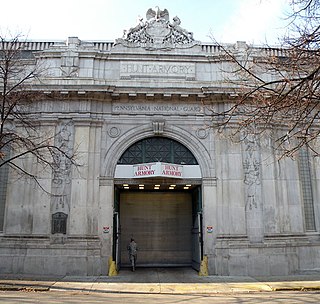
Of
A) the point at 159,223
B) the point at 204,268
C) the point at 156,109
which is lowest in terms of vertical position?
the point at 204,268

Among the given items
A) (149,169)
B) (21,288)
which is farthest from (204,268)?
(21,288)

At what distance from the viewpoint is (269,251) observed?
18281mm

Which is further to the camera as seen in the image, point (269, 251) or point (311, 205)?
point (311, 205)

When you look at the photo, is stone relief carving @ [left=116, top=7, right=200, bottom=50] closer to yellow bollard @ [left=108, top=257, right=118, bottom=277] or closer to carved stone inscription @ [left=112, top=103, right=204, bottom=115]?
carved stone inscription @ [left=112, top=103, right=204, bottom=115]

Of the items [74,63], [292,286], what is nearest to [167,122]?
[74,63]

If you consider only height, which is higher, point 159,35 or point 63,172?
point 159,35

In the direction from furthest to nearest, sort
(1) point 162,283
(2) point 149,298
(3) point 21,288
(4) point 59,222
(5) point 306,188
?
(5) point 306,188 → (4) point 59,222 → (1) point 162,283 → (3) point 21,288 → (2) point 149,298

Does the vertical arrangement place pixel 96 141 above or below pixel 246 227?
above

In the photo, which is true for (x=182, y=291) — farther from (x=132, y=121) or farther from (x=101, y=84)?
(x=101, y=84)

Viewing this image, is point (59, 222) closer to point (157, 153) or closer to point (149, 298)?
point (157, 153)

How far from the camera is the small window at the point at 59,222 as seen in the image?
18078mm

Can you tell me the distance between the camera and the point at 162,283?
52.4 ft

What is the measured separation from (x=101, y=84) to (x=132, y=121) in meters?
2.60

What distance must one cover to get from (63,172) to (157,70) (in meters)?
7.75
